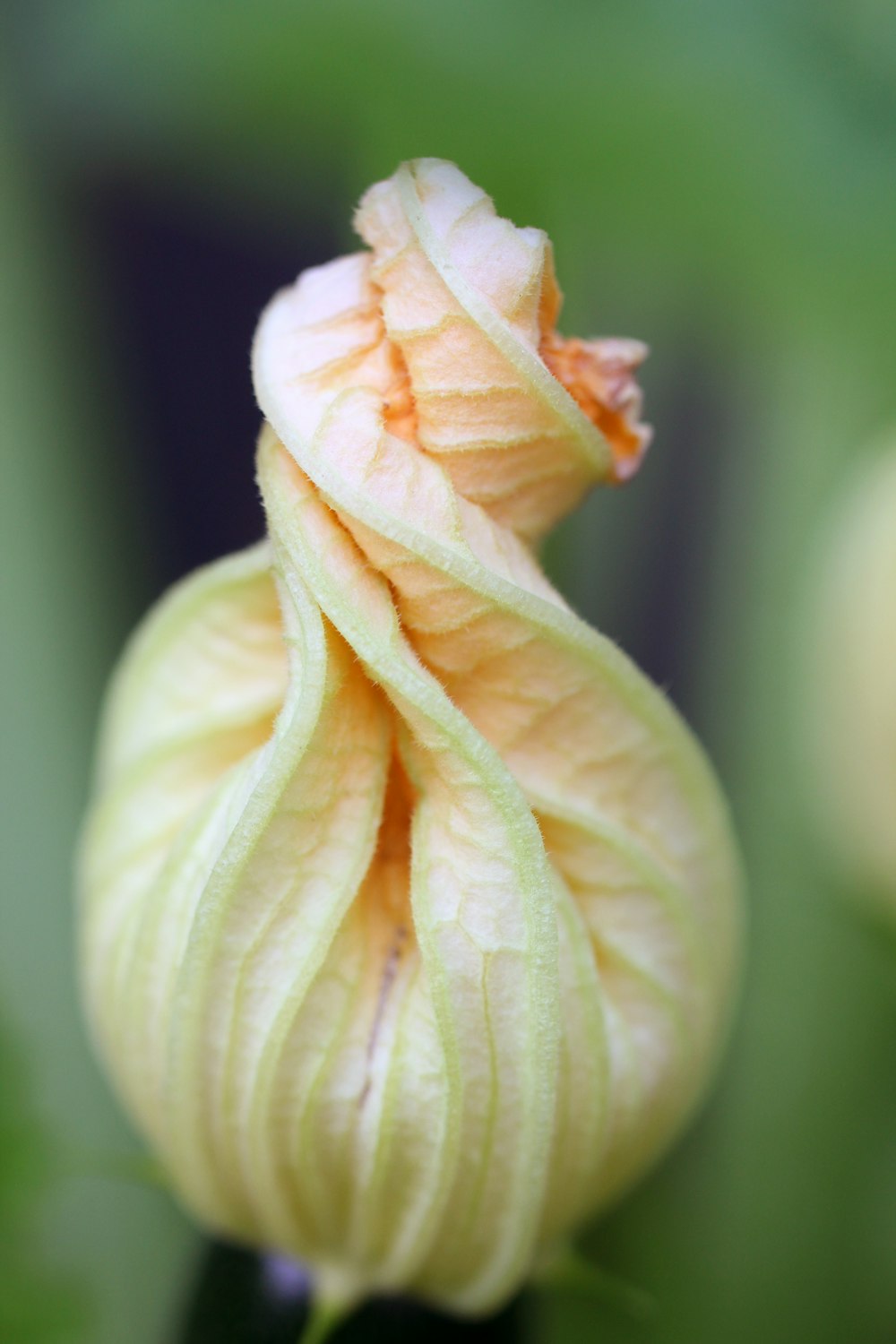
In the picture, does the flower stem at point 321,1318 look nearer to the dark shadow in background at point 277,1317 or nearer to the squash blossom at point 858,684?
the dark shadow in background at point 277,1317

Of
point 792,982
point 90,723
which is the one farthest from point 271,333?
point 792,982

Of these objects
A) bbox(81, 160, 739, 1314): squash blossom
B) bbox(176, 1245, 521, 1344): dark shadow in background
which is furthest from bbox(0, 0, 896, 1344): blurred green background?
bbox(81, 160, 739, 1314): squash blossom

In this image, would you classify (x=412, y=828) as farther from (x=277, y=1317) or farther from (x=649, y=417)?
(x=649, y=417)

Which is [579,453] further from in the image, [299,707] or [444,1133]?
[444,1133]

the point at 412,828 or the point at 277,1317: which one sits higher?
the point at 412,828

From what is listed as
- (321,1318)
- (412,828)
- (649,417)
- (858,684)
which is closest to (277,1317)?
(321,1318)
